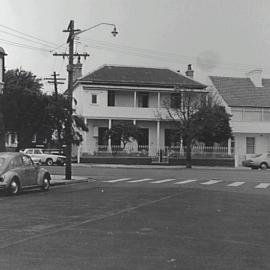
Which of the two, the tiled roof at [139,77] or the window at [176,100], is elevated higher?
the tiled roof at [139,77]

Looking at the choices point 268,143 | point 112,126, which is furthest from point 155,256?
point 268,143

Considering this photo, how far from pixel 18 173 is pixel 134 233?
33.8 feet

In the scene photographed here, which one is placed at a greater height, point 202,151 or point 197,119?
point 197,119

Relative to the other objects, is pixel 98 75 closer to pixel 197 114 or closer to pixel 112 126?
pixel 112 126

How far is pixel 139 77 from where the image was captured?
53.1m

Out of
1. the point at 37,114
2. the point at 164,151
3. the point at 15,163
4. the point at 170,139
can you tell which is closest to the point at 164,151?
the point at 164,151

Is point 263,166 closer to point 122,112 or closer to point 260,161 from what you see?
point 260,161

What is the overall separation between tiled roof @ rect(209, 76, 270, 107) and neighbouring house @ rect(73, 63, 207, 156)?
8.87 feet

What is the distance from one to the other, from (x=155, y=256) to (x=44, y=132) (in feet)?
73.9

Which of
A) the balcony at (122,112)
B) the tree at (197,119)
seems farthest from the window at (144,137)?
the tree at (197,119)

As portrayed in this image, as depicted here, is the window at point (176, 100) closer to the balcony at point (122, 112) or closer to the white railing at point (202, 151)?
the balcony at point (122, 112)

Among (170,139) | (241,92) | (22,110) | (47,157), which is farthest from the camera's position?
(241,92)

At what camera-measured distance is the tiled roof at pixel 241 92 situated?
175 feet

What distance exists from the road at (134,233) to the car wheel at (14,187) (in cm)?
212
